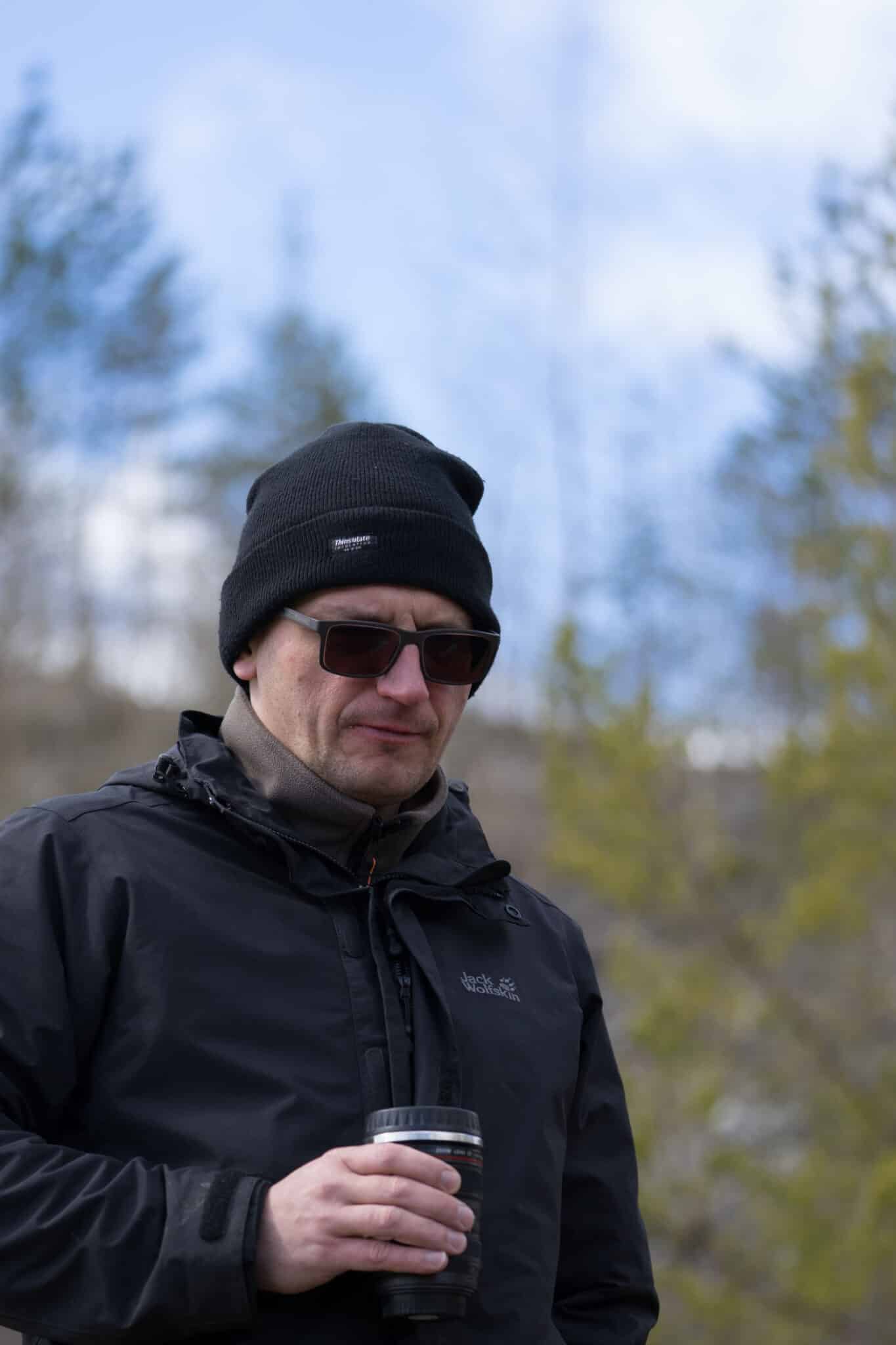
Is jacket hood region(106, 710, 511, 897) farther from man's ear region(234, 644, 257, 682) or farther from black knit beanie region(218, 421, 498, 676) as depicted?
black knit beanie region(218, 421, 498, 676)

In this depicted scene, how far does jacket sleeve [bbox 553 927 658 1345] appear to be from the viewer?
2.34 metres

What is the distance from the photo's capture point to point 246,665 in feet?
8.02

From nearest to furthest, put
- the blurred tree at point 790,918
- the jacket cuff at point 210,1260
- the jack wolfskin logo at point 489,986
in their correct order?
the jacket cuff at point 210,1260, the jack wolfskin logo at point 489,986, the blurred tree at point 790,918

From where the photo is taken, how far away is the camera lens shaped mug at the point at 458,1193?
5.85 ft

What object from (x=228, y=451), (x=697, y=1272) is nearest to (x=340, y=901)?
(x=697, y=1272)

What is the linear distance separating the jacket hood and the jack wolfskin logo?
0.14 m

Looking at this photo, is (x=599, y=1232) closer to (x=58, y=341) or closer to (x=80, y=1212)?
(x=80, y=1212)

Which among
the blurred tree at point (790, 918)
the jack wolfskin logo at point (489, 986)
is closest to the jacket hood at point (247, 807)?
the jack wolfskin logo at point (489, 986)

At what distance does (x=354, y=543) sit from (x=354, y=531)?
20 mm

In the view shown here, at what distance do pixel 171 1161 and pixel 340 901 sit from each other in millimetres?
431

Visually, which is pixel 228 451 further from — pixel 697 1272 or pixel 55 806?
pixel 55 806

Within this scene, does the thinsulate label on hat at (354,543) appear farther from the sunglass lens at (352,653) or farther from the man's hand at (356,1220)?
the man's hand at (356,1220)

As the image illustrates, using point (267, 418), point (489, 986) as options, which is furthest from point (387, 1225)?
point (267, 418)

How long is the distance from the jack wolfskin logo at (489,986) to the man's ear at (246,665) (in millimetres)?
606
